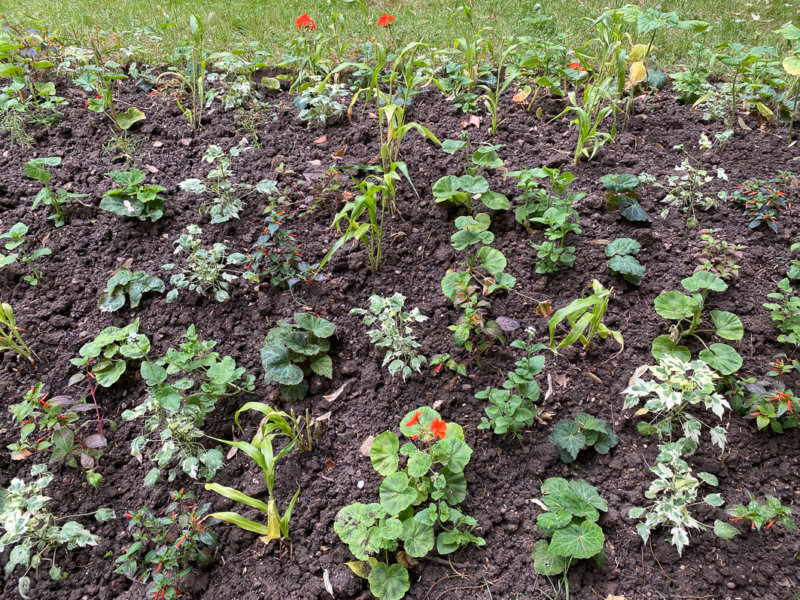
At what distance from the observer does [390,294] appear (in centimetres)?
271

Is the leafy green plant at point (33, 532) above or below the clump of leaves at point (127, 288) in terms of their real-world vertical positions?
below

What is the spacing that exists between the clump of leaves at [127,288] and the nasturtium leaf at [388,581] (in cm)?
173

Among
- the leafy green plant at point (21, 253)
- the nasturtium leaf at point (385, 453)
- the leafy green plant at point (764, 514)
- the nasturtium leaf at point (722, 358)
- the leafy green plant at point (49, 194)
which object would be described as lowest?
the leafy green plant at point (764, 514)

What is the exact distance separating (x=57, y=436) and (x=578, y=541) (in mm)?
2005

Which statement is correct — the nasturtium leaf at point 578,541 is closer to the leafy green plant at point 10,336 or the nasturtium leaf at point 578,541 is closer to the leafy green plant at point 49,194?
the leafy green plant at point 10,336

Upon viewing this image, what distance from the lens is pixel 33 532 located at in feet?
6.56

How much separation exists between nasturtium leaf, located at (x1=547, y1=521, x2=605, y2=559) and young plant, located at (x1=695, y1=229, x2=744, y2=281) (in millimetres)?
1411

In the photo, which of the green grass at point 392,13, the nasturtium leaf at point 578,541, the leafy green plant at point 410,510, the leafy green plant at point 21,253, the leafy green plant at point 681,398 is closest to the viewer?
the nasturtium leaf at point 578,541

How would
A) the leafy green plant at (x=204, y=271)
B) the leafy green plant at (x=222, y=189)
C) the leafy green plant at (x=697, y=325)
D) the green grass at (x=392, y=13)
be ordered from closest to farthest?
the leafy green plant at (x=697, y=325) → the leafy green plant at (x=204, y=271) → the leafy green plant at (x=222, y=189) → the green grass at (x=392, y=13)

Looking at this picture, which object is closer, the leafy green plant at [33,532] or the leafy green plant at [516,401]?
the leafy green plant at [33,532]

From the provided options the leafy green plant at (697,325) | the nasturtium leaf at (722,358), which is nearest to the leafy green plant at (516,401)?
the leafy green plant at (697,325)

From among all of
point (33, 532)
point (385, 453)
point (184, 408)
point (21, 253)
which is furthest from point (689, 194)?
point (21, 253)

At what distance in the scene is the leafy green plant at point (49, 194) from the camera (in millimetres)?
2982

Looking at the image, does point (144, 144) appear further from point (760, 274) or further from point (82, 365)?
point (760, 274)
